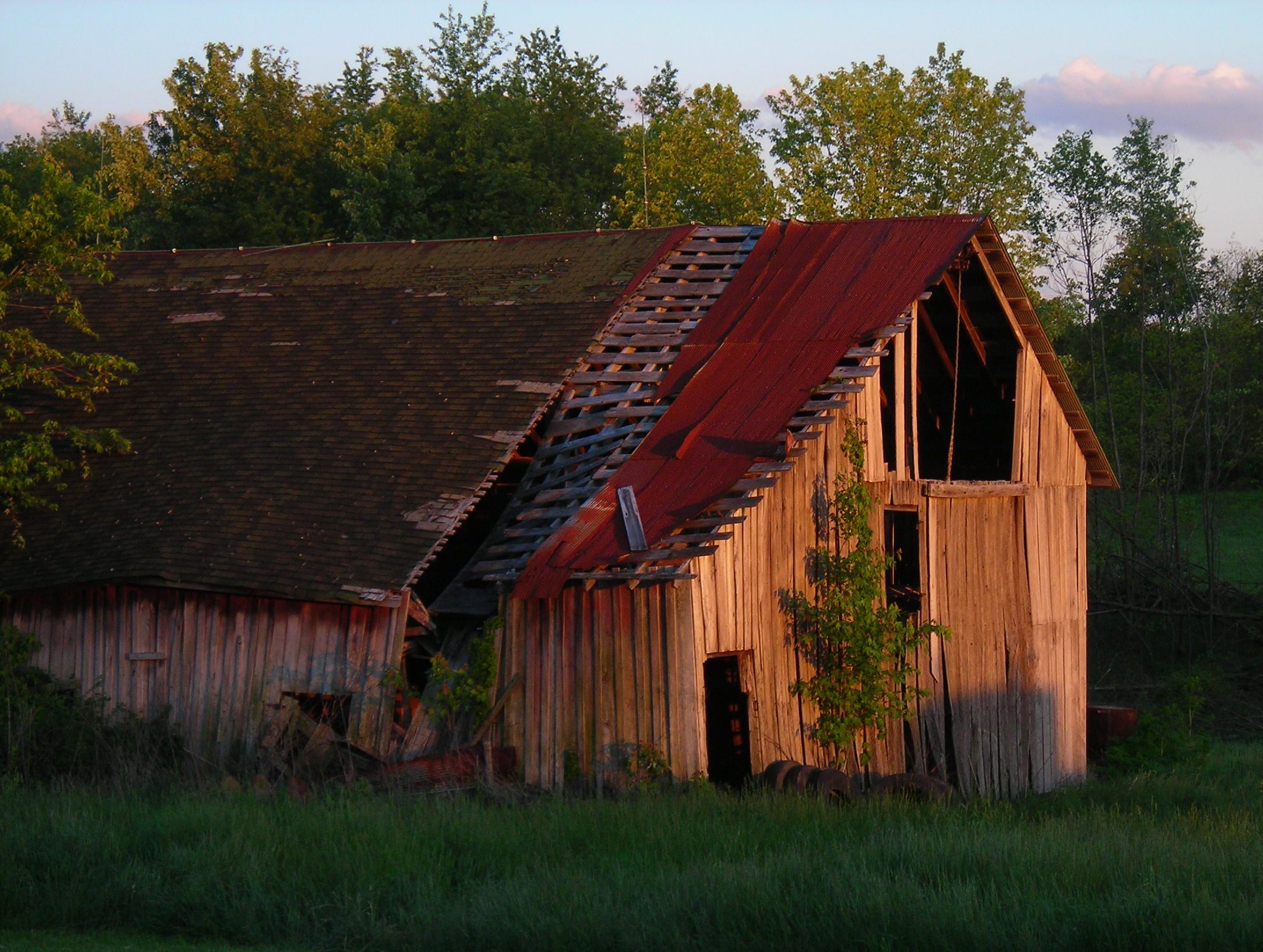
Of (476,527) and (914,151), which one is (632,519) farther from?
(914,151)

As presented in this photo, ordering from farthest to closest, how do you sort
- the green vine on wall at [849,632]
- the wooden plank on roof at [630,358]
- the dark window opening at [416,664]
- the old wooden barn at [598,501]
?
the wooden plank on roof at [630,358], the dark window opening at [416,664], the green vine on wall at [849,632], the old wooden barn at [598,501]

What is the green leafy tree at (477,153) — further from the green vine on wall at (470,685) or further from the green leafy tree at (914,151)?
the green vine on wall at (470,685)

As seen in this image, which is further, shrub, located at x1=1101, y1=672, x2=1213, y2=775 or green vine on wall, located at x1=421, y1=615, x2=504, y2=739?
shrub, located at x1=1101, y1=672, x2=1213, y2=775

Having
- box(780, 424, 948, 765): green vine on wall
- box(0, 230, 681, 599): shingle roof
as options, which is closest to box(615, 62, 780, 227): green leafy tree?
box(0, 230, 681, 599): shingle roof

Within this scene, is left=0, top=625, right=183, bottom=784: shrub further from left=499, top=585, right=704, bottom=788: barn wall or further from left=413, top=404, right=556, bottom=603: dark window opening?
left=499, top=585, right=704, bottom=788: barn wall

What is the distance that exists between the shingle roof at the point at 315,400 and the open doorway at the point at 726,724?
393 cm

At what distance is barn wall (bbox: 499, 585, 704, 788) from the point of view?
533 inches

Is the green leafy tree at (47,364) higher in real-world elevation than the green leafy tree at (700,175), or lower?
lower

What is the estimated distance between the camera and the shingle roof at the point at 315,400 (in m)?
15.1

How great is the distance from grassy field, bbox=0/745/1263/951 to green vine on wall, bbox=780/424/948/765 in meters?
2.61

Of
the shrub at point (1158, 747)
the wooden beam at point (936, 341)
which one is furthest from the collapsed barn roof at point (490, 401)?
the shrub at point (1158, 747)

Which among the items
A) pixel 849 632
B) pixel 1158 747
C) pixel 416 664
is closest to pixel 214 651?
pixel 416 664

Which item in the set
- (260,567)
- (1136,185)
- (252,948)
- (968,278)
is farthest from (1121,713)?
(1136,185)

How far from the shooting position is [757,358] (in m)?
16.1
